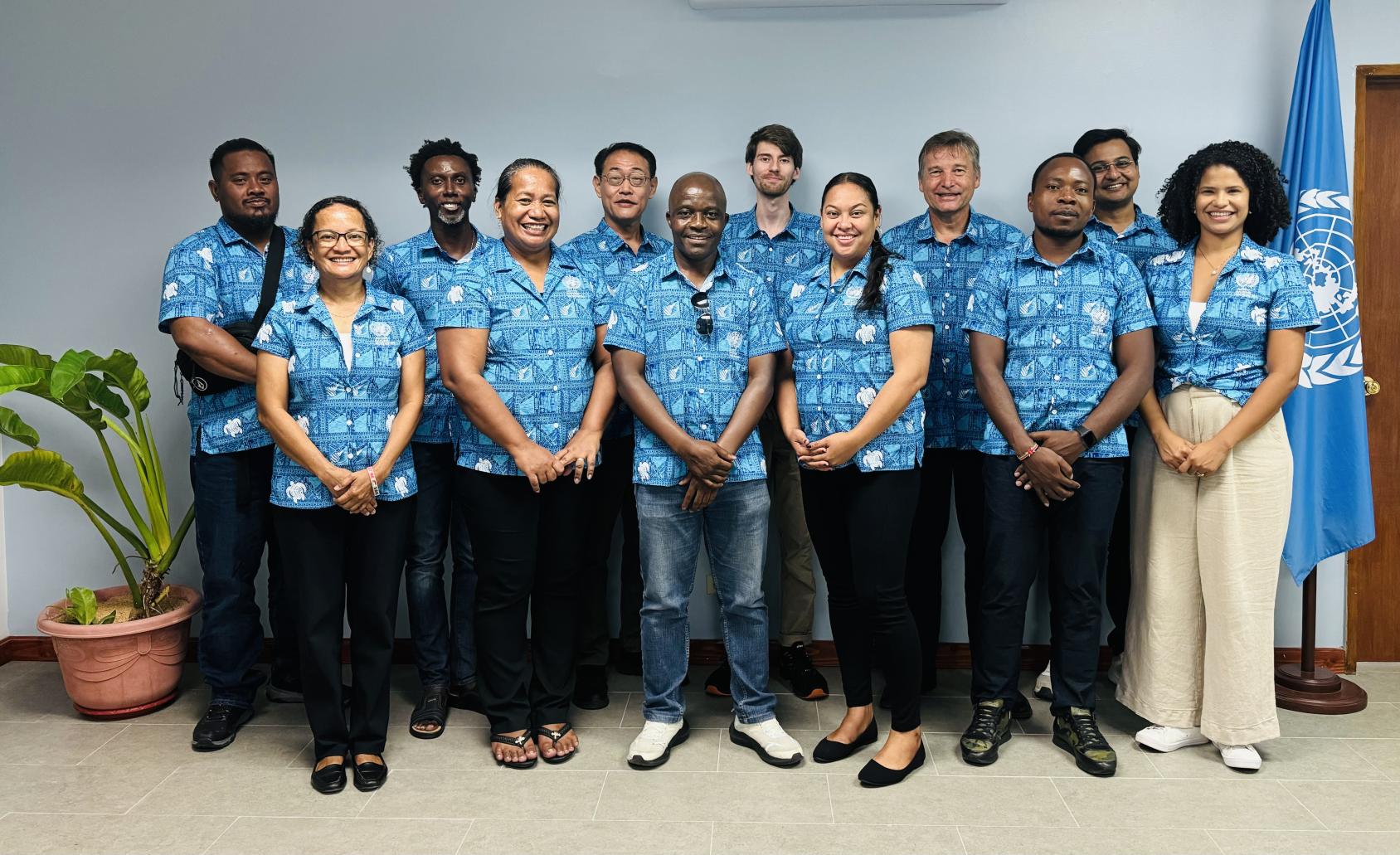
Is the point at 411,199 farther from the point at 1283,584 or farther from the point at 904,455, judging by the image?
the point at 1283,584

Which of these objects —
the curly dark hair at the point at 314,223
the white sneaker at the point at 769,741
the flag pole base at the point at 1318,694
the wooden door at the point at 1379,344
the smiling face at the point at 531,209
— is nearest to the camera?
the curly dark hair at the point at 314,223

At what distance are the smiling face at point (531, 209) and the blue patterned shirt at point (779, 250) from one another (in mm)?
828

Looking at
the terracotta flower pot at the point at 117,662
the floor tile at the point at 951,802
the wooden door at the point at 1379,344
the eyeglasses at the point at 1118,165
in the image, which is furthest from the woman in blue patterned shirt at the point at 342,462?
the wooden door at the point at 1379,344

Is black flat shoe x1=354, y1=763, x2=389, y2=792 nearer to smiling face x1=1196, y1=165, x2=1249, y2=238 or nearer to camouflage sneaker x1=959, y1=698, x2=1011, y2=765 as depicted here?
camouflage sneaker x1=959, y1=698, x2=1011, y2=765

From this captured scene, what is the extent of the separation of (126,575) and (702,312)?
2211 mm

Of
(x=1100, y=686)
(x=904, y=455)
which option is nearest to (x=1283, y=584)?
(x=1100, y=686)

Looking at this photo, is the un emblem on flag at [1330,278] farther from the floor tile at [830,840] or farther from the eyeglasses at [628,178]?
the eyeglasses at [628,178]

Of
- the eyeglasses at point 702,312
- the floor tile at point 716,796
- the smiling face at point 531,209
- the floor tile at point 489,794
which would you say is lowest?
the floor tile at point 716,796

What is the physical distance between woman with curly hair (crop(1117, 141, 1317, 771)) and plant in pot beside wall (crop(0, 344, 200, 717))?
3170 millimetres

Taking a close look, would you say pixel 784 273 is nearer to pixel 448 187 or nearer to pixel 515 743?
pixel 448 187

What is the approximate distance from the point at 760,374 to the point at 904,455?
46cm

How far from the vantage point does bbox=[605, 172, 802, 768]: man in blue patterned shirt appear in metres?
2.80

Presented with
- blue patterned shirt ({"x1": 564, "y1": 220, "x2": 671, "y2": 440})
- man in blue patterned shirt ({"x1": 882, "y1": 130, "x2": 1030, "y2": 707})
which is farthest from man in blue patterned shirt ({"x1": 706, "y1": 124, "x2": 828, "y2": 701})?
man in blue patterned shirt ({"x1": 882, "y1": 130, "x2": 1030, "y2": 707})

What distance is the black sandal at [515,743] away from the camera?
2.97 metres
